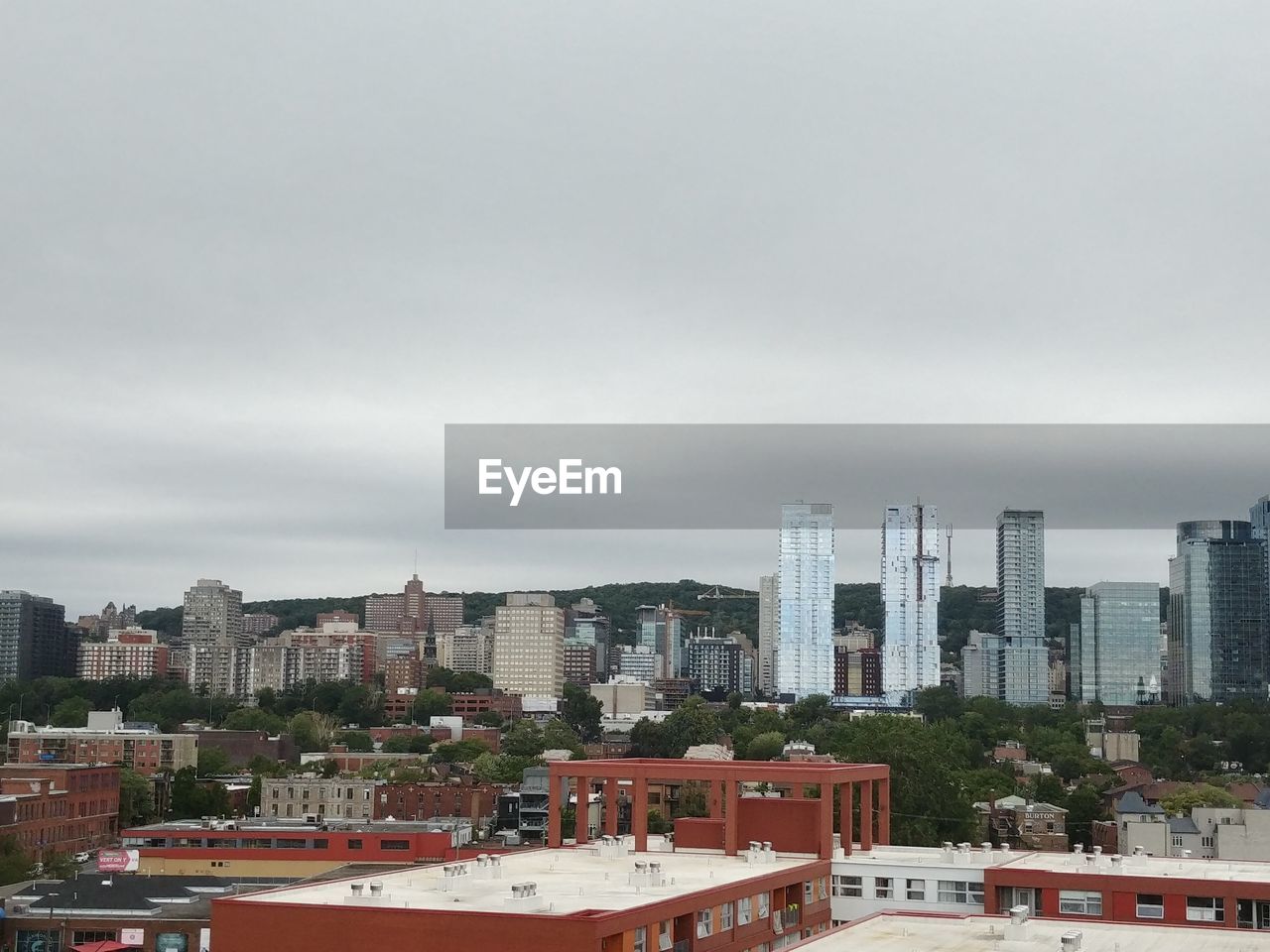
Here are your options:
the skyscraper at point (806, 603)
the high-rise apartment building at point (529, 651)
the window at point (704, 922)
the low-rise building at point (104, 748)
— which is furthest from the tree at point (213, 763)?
the high-rise apartment building at point (529, 651)

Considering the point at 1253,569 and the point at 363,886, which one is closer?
the point at 363,886

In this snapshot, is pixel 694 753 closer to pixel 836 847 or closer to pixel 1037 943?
pixel 836 847

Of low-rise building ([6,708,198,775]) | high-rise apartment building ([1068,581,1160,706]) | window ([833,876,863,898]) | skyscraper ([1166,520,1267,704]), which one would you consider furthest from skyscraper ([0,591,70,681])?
window ([833,876,863,898])

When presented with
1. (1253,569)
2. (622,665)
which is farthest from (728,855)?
(622,665)

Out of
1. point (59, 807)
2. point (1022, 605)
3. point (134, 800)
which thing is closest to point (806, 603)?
point (1022, 605)

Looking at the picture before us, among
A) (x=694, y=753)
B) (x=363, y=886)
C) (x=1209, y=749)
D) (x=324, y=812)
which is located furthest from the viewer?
(x=1209, y=749)

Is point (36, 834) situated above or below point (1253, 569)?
below

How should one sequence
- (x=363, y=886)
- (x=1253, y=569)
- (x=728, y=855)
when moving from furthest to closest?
1. (x=1253, y=569)
2. (x=728, y=855)
3. (x=363, y=886)
